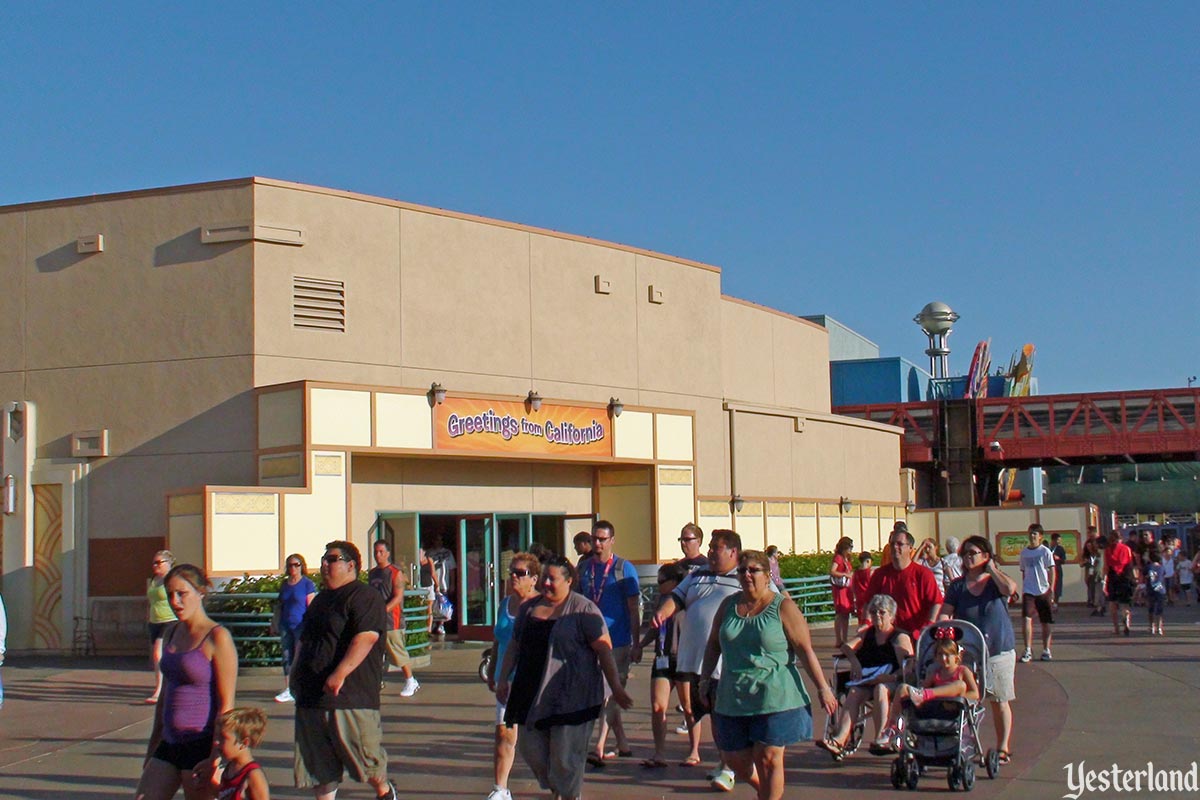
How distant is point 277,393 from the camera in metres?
19.8

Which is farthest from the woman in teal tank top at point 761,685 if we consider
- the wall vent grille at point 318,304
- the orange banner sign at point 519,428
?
the wall vent grille at point 318,304

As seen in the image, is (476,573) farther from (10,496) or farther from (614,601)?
(614,601)

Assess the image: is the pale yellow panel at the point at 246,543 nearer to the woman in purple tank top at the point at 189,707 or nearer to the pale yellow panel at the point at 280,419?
the pale yellow panel at the point at 280,419

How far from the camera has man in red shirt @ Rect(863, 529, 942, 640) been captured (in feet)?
34.3

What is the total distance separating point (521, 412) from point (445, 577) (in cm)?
302

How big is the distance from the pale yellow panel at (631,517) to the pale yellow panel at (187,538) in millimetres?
8011

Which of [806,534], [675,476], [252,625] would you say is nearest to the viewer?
[252,625]

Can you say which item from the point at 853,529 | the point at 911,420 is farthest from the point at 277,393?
the point at 911,420

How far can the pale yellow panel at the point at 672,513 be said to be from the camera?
2380 centimetres

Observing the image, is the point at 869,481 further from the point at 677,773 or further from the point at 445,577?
the point at 677,773

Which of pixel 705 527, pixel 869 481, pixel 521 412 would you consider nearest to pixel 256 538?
pixel 521 412

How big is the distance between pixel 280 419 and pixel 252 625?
386cm

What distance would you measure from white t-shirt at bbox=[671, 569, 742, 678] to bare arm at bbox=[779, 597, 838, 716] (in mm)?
1635

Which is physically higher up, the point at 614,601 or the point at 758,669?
the point at 614,601
